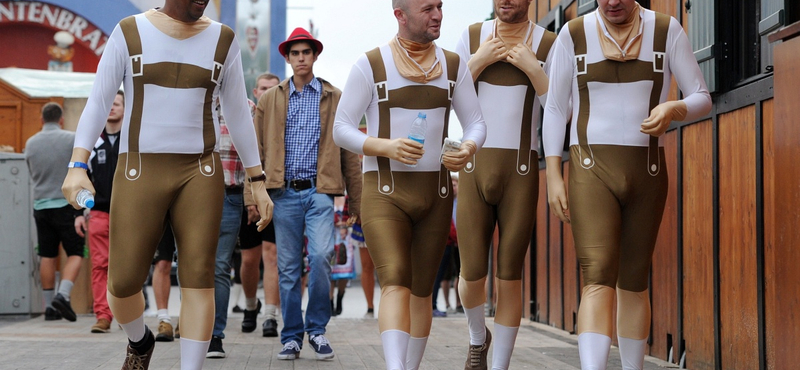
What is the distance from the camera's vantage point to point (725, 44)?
7.22m

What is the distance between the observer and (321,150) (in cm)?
847

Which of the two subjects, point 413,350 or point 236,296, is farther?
point 236,296

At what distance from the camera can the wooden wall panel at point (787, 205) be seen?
5.11 meters

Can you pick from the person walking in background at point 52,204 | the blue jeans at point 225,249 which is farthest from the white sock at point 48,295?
the blue jeans at point 225,249

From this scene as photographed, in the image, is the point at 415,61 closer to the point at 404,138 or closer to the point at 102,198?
the point at 404,138

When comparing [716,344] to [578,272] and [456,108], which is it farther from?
[578,272]

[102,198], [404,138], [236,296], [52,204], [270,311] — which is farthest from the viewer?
[236,296]

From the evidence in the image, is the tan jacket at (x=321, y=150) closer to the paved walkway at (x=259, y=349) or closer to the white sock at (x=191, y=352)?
the paved walkway at (x=259, y=349)

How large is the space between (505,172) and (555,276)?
5694 millimetres

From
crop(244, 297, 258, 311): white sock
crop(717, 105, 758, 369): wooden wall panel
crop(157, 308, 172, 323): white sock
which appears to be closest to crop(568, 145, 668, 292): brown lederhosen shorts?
crop(717, 105, 758, 369): wooden wall panel

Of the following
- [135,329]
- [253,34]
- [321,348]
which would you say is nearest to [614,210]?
[135,329]

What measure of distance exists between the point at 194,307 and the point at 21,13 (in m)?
27.1

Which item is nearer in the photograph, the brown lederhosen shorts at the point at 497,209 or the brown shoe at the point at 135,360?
the brown shoe at the point at 135,360

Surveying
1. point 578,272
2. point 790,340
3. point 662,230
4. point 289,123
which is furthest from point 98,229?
point 790,340
